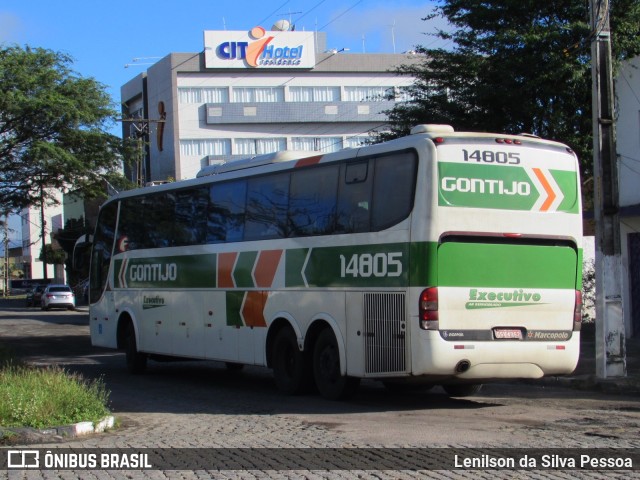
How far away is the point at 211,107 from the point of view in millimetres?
71562

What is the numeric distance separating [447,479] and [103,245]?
14.5 metres

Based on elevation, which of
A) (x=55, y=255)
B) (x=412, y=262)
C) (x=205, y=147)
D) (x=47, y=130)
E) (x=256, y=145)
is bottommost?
(x=412, y=262)

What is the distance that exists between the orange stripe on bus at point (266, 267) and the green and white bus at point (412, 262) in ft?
0.10

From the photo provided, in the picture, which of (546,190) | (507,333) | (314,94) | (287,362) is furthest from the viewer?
(314,94)

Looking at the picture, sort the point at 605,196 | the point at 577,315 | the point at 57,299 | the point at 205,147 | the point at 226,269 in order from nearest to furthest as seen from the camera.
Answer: the point at 577,315, the point at 605,196, the point at 226,269, the point at 57,299, the point at 205,147

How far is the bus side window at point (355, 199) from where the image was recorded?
12.5 metres

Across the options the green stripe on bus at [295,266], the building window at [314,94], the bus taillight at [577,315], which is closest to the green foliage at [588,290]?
the bus taillight at [577,315]

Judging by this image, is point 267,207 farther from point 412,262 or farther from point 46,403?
point 46,403

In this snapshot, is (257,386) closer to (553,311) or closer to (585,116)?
(553,311)

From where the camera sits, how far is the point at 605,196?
50.4 ft

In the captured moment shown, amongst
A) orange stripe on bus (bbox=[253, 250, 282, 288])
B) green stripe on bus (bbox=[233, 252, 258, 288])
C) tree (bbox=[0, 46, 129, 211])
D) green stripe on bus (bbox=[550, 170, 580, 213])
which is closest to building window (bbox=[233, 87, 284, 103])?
tree (bbox=[0, 46, 129, 211])

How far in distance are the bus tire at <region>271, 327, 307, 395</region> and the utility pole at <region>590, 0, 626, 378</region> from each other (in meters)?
5.30

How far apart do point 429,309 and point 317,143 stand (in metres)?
63.5

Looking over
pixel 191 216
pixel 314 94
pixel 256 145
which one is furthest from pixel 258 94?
pixel 191 216
